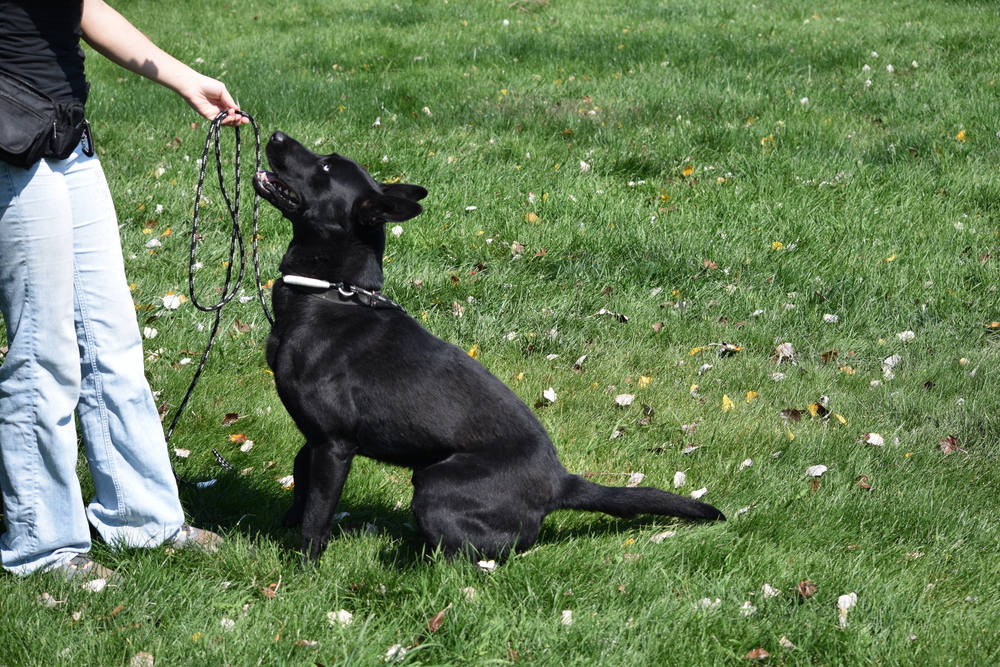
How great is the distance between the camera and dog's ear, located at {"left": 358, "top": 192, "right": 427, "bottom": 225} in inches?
136

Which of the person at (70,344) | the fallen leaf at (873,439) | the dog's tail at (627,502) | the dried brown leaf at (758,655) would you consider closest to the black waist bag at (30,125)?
the person at (70,344)

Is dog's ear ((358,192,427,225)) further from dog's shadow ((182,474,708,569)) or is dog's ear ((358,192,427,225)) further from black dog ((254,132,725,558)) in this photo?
dog's shadow ((182,474,708,569))

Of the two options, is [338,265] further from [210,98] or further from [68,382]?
[68,382]

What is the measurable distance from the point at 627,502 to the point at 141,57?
7.87ft

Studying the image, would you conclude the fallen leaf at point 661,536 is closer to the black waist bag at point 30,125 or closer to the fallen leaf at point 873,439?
A: the fallen leaf at point 873,439

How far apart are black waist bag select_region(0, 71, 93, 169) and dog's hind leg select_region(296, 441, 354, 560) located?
134 cm

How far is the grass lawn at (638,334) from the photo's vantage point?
2.97 metres

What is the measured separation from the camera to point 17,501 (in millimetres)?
3057

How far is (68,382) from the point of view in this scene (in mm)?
3023

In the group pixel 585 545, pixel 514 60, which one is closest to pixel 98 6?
pixel 585 545

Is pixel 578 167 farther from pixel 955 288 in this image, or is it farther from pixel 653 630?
pixel 653 630

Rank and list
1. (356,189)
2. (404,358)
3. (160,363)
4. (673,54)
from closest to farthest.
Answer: (404,358) → (356,189) → (160,363) → (673,54)

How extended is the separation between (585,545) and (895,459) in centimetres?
175

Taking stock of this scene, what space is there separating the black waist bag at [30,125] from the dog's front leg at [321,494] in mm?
1341
